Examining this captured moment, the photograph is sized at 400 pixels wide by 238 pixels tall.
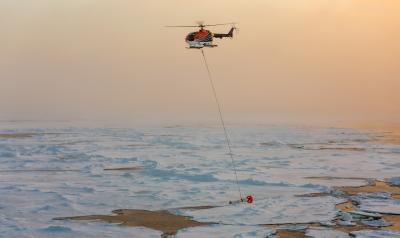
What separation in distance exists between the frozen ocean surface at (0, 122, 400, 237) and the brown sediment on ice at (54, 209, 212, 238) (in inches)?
14.3

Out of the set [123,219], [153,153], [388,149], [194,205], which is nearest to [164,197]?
[194,205]

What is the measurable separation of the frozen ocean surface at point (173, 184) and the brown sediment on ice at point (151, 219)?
363mm

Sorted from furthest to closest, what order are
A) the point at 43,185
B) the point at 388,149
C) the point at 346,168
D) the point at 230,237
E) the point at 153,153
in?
the point at 388,149, the point at 153,153, the point at 346,168, the point at 43,185, the point at 230,237

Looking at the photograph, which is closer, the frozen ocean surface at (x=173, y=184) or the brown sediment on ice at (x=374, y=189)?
the frozen ocean surface at (x=173, y=184)

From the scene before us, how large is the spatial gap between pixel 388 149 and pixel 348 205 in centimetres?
1895

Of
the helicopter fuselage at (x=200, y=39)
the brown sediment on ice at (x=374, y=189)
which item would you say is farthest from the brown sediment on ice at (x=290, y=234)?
the helicopter fuselage at (x=200, y=39)

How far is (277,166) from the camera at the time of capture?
2284 cm

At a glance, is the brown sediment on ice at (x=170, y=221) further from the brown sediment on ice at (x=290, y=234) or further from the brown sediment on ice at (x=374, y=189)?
the brown sediment on ice at (x=374, y=189)

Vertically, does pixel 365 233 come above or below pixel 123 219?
below

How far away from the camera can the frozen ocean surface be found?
11938 millimetres

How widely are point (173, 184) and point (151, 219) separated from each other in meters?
4.73

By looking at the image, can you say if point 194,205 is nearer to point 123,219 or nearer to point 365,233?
point 123,219

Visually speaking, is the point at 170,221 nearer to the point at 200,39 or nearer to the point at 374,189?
the point at 200,39

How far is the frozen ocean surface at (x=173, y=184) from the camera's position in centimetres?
1194
